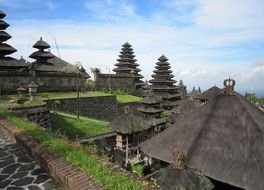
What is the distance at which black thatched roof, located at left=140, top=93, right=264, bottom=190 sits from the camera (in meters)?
6.07

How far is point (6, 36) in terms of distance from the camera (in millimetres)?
25344

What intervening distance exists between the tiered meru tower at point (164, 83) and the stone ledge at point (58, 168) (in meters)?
→ 27.4

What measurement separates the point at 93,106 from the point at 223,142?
21313 millimetres

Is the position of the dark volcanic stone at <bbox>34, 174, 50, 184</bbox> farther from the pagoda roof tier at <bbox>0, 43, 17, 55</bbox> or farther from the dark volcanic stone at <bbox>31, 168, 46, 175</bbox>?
the pagoda roof tier at <bbox>0, 43, 17, 55</bbox>

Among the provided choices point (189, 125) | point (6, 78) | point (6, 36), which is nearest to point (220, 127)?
point (189, 125)

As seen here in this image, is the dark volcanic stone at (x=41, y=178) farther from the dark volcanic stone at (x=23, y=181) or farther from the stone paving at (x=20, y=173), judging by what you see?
the dark volcanic stone at (x=23, y=181)

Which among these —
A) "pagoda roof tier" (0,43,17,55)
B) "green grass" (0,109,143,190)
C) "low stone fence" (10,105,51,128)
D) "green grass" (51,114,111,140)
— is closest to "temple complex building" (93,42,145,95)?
"pagoda roof tier" (0,43,17,55)

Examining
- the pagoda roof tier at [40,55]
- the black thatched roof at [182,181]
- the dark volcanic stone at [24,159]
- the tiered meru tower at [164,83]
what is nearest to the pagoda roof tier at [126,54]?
the tiered meru tower at [164,83]

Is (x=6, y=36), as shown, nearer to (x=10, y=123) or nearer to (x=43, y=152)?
(x=10, y=123)

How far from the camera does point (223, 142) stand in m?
6.71

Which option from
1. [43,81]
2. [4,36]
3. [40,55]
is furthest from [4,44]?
[43,81]

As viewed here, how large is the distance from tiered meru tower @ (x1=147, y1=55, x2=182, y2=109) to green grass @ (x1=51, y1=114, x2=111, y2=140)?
55.4ft

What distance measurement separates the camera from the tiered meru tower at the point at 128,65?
148 ft

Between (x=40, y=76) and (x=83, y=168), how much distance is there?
21.9m
